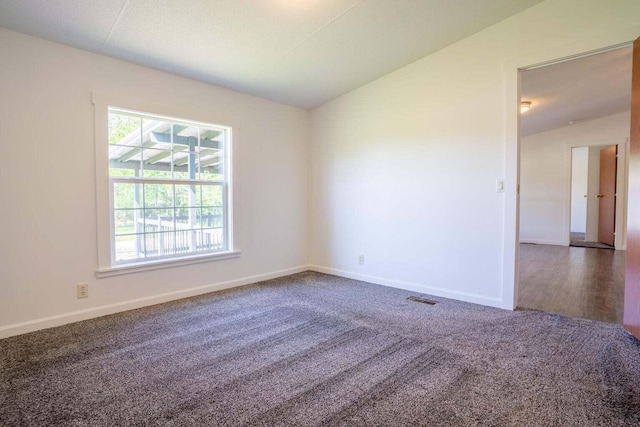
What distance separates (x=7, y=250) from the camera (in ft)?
8.12

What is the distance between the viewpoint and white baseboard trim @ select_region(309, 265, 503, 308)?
3242mm

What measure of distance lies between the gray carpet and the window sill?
39 cm

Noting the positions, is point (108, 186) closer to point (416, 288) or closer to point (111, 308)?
point (111, 308)

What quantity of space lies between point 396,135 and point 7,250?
3.74 m

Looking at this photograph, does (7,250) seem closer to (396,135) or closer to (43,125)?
(43,125)

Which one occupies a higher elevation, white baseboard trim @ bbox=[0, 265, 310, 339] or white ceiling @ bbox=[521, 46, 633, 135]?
white ceiling @ bbox=[521, 46, 633, 135]

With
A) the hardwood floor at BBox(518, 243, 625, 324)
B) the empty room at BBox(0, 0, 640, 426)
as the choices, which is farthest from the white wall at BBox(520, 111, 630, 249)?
the empty room at BBox(0, 0, 640, 426)

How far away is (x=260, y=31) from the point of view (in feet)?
9.07

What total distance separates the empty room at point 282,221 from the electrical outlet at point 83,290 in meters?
0.01

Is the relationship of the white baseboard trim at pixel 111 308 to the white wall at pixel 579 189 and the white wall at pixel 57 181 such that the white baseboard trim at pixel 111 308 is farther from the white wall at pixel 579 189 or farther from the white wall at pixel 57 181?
the white wall at pixel 579 189

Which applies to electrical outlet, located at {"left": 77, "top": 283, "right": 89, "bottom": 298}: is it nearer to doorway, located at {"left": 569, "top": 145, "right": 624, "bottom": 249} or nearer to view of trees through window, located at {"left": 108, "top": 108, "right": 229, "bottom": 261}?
view of trees through window, located at {"left": 108, "top": 108, "right": 229, "bottom": 261}

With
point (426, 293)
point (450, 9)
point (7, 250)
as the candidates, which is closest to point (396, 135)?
point (450, 9)

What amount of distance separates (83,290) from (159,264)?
0.65 meters

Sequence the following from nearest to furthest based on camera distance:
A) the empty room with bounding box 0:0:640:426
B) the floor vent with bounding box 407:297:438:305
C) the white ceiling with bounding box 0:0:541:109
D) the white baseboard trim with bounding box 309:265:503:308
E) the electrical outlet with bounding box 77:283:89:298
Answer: the empty room with bounding box 0:0:640:426 < the white ceiling with bounding box 0:0:541:109 < the electrical outlet with bounding box 77:283:89:298 < the white baseboard trim with bounding box 309:265:503:308 < the floor vent with bounding box 407:297:438:305
